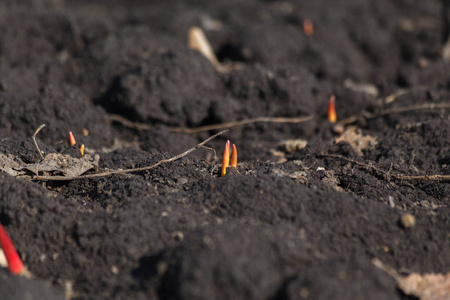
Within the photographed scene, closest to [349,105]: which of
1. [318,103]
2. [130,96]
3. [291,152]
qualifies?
[318,103]

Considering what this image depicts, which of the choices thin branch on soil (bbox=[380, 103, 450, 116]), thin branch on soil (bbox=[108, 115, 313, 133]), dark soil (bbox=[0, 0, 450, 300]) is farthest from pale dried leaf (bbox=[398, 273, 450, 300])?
thin branch on soil (bbox=[108, 115, 313, 133])

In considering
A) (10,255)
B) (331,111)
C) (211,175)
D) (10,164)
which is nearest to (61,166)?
(10,164)

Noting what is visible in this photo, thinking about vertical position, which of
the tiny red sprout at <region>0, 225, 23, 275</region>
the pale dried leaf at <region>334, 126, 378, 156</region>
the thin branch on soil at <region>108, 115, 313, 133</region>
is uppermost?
the pale dried leaf at <region>334, 126, 378, 156</region>

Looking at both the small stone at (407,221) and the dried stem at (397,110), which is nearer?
Result: the small stone at (407,221)

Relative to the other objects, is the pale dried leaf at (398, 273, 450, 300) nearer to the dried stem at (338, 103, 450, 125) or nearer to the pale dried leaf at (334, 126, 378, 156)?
the pale dried leaf at (334, 126, 378, 156)

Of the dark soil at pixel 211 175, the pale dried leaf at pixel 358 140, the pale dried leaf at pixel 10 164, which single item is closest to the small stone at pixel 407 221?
the dark soil at pixel 211 175

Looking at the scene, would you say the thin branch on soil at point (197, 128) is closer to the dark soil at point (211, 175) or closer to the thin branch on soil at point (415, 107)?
the dark soil at point (211, 175)
